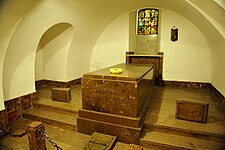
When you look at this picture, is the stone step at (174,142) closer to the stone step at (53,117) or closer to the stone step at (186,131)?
the stone step at (186,131)

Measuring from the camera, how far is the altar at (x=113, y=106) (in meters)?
2.67

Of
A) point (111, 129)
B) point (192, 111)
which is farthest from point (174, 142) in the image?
point (111, 129)

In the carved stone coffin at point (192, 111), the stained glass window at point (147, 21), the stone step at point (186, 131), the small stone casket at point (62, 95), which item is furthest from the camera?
the stained glass window at point (147, 21)

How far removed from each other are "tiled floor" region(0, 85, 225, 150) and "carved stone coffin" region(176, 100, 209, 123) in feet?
0.32

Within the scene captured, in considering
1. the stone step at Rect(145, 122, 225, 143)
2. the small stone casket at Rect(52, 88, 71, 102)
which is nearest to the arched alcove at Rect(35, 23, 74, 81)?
the small stone casket at Rect(52, 88, 71, 102)

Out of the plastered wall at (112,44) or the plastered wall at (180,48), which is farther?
the plastered wall at (112,44)

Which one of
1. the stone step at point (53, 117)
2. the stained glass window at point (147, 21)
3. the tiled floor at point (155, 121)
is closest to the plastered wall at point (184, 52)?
the stained glass window at point (147, 21)

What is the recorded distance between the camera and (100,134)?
2.78 meters

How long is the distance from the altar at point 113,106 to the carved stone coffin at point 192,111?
73 cm

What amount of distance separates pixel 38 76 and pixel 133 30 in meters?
3.75

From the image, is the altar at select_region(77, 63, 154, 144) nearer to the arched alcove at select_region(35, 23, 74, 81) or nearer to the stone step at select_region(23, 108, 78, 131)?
the stone step at select_region(23, 108, 78, 131)

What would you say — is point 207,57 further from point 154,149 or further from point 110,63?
point 154,149

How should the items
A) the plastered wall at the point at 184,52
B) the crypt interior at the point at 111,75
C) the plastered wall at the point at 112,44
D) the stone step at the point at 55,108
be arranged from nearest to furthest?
the crypt interior at the point at 111,75
the stone step at the point at 55,108
the plastered wall at the point at 184,52
the plastered wall at the point at 112,44

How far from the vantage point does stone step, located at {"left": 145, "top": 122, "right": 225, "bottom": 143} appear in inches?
101
